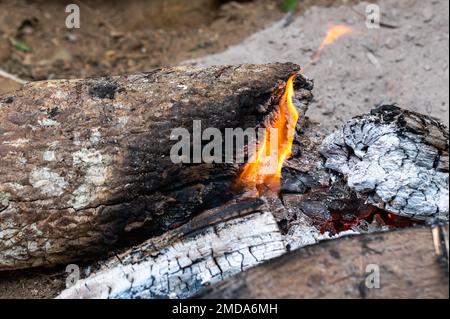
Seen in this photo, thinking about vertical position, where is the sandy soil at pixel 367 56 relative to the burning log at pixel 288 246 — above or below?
above

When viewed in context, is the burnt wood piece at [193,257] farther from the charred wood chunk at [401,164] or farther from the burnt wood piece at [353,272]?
the charred wood chunk at [401,164]

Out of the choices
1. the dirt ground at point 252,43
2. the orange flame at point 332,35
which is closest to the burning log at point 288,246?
the dirt ground at point 252,43

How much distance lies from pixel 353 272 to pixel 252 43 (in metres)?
3.07

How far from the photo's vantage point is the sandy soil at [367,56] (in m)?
4.13

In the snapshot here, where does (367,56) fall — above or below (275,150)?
above

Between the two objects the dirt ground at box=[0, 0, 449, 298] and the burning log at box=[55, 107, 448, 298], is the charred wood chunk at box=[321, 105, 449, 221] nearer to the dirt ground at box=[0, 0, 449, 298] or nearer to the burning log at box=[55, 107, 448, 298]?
the burning log at box=[55, 107, 448, 298]

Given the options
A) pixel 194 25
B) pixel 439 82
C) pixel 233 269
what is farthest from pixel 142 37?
pixel 233 269

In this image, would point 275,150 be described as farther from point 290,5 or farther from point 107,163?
point 290,5

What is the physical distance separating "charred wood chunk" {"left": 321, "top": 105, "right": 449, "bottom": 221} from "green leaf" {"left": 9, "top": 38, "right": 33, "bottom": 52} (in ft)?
11.5

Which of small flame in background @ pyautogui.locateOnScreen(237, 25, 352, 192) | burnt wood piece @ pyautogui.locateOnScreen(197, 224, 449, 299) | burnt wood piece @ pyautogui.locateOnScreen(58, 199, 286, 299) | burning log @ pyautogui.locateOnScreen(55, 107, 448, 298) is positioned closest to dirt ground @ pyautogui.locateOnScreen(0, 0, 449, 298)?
small flame in background @ pyautogui.locateOnScreen(237, 25, 352, 192)

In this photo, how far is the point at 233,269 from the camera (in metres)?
2.22

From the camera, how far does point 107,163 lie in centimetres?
234

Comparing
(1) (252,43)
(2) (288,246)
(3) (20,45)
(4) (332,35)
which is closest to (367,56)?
(4) (332,35)

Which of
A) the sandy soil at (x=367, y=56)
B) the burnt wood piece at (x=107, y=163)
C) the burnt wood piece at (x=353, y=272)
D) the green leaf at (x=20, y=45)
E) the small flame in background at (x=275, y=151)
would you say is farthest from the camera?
the green leaf at (x=20, y=45)
